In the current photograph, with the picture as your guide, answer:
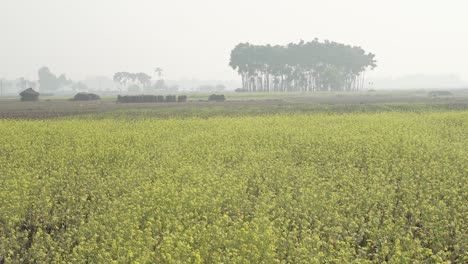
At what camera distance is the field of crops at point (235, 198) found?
9.09m

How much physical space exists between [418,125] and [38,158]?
23.5m

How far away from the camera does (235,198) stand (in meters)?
12.2

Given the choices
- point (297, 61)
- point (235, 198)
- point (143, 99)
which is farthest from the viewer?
point (297, 61)

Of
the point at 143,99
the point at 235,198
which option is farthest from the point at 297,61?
the point at 235,198

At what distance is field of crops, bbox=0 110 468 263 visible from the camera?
29.8 ft

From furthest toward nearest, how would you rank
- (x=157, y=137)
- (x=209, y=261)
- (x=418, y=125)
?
1. (x=418, y=125)
2. (x=157, y=137)
3. (x=209, y=261)

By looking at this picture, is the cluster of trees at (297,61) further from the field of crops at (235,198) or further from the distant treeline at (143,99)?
the field of crops at (235,198)

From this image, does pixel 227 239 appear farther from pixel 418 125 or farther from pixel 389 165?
pixel 418 125

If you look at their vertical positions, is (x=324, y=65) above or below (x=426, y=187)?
above

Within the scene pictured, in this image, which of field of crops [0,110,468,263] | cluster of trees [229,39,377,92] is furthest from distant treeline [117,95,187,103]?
cluster of trees [229,39,377,92]

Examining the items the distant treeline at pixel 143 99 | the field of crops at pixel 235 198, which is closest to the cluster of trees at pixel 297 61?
the distant treeline at pixel 143 99

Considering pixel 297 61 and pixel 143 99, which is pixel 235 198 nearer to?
pixel 143 99

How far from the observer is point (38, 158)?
734 inches

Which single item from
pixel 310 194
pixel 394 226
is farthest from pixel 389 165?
pixel 394 226
